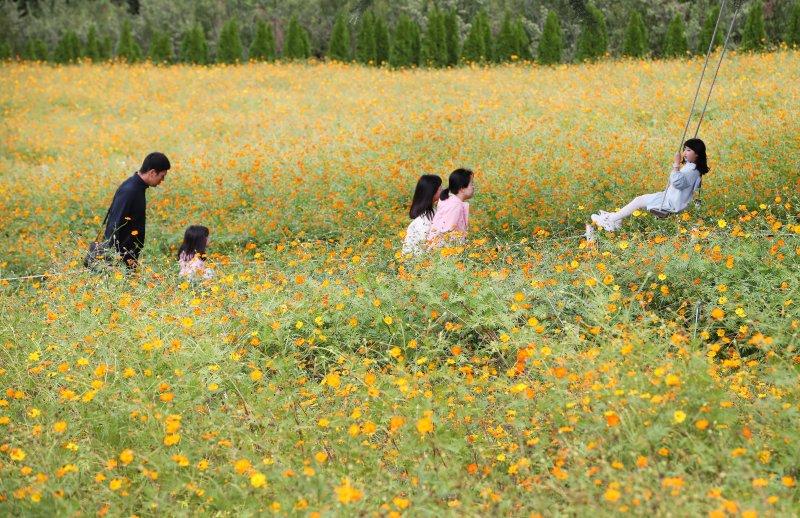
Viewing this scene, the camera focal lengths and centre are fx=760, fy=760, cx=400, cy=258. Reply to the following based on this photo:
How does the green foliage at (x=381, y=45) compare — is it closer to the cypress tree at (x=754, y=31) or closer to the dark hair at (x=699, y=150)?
the cypress tree at (x=754, y=31)

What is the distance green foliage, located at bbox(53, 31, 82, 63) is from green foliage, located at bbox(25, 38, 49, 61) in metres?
0.97

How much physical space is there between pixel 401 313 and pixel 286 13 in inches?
1508

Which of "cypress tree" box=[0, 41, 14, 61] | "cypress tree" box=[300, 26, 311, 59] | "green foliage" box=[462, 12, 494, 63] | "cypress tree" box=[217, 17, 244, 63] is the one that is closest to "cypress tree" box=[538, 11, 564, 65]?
"green foliage" box=[462, 12, 494, 63]

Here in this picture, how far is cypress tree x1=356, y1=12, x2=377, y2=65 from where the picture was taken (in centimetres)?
2402

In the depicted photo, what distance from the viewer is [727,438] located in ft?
9.84

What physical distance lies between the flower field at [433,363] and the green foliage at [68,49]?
2003 cm

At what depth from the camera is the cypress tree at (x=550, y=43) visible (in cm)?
2145

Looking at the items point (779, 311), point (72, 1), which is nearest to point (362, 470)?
point (779, 311)

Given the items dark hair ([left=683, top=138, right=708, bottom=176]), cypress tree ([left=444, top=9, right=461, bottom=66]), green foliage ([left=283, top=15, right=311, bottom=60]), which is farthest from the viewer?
green foliage ([left=283, top=15, right=311, bottom=60])

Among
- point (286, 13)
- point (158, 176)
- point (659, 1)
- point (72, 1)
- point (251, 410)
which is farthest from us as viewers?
point (72, 1)

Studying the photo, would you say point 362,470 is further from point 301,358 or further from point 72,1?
point 72,1

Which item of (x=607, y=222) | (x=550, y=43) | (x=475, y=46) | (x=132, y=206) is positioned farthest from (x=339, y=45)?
(x=132, y=206)

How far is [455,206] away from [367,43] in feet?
62.1

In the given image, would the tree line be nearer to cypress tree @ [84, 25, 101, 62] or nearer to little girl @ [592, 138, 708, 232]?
cypress tree @ [84, 25, 101, 62]
